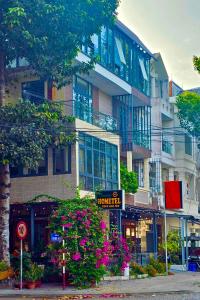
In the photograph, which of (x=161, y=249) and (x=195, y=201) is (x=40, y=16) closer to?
(x=161, y=249)

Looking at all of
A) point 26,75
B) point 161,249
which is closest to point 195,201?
point 161,249

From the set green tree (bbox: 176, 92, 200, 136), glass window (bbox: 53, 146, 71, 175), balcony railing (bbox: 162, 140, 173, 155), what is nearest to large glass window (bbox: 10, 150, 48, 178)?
glass window (bbox: 53, 146, 71, 175)

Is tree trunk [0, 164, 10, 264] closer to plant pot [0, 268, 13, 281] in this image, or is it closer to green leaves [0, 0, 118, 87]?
plant pot [0, 268, 13, 281]

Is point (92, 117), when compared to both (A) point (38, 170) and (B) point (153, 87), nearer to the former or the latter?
(A) point (38, 170)

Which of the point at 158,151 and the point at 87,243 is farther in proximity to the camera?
the point at 158,151

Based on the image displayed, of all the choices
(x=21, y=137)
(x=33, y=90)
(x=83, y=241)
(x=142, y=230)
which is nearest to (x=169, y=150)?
(x=142, y=230)

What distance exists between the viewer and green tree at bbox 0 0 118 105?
77.1 ft

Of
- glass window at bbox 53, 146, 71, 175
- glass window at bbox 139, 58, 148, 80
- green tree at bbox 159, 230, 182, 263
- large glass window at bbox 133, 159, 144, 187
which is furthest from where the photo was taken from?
large glass window at bbox 133, 159, 144, 187

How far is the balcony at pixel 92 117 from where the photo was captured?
96.4 ft

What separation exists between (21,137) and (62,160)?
15.3 feet

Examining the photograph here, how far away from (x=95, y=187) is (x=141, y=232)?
11.0 m

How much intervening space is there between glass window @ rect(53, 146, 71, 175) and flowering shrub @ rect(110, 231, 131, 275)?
12.2ft

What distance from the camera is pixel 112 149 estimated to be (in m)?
31.6

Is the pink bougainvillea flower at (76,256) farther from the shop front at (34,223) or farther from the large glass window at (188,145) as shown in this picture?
the large glass window at (188,145)
